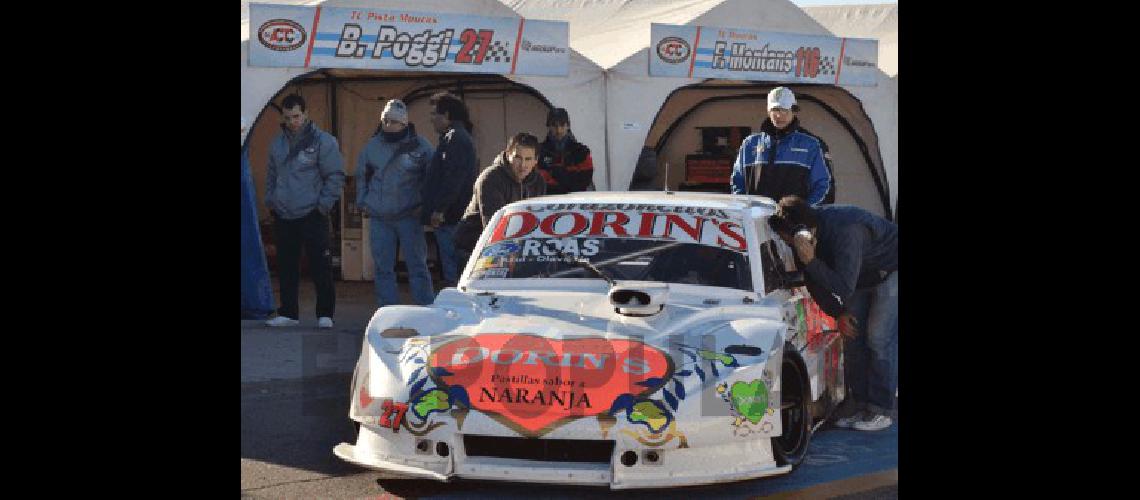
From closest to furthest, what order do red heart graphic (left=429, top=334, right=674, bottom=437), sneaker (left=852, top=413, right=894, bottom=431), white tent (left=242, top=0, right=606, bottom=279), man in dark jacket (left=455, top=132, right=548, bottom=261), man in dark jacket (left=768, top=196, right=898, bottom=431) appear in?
red heart graphic (left=429, top=334, right=674, bottom=437), man in dark jacket (left=768, top=196, right=898, bottom=431), sneaker (left=852, top=413, right=894, bottom=431), man in dark jacket (left=455, top=132, right=548, bottom=261), white tent (left=242, top=0, right=606, bottom=279)

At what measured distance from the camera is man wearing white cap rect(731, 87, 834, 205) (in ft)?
33.4

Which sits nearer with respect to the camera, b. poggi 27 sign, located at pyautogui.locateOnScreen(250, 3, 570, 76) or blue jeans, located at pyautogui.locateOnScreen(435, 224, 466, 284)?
blue jeans, located at pyautogui.locateOnScreen(435, 224, 466, 284)

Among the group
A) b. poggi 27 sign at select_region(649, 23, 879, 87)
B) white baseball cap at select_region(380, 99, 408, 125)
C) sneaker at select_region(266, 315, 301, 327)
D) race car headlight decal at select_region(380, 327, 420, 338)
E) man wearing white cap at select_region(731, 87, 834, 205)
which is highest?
b. poggi 27 sign at select_region(649, 23, 879, 87)

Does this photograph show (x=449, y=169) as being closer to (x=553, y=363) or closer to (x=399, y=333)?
(x=399, y=333)

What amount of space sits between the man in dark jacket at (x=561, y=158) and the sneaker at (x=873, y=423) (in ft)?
14.8

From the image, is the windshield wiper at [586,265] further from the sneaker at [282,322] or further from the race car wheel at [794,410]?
the sneaker at [282,322]

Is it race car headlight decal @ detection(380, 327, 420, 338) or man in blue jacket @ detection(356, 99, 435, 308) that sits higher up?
man in blue jacket @ detection(356, 99, 435, 308)

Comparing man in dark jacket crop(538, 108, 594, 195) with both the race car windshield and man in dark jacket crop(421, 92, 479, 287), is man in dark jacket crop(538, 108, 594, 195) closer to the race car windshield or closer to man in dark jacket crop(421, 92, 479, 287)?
man in dark jacket crop(421, 92, 479, 287)

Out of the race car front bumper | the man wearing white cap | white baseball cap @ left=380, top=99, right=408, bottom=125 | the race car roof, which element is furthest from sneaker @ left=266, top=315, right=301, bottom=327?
the race car front bumper

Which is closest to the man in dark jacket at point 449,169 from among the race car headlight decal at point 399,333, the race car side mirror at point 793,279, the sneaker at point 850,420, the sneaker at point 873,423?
the sneaker at point 850,420
